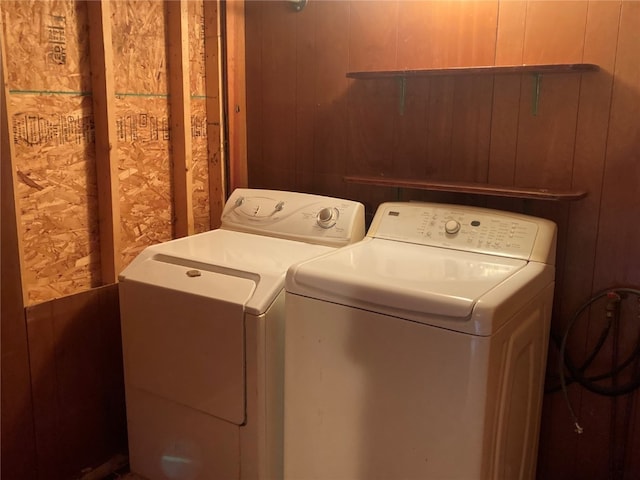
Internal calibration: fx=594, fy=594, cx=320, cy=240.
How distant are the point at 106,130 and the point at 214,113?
1.94 feet

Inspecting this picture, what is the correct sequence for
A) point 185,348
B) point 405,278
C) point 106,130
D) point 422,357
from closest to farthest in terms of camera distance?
1. point 422,357
2. point 405,278
3. point 185,348
4. point 106,130

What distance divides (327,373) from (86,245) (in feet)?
3.52

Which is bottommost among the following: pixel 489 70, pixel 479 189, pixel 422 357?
pixel 422 357

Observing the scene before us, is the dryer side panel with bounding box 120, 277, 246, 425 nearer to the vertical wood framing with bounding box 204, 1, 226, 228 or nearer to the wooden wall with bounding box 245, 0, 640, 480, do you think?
the vertical wood framing with bounding box 204, 1, 226, 228

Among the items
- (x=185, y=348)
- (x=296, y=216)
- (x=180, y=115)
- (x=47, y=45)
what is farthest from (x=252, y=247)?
(x=47, y=45)

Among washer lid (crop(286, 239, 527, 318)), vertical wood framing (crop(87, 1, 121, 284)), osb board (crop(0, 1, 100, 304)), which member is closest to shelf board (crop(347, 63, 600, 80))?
washer lid (crop(286, 239, 527, 318))

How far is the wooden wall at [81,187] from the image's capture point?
189cm

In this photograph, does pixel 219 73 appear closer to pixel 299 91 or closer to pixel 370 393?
pixel 299 91

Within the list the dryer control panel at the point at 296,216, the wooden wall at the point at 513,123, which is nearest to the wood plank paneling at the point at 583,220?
the wooden wall at the point at 513,123

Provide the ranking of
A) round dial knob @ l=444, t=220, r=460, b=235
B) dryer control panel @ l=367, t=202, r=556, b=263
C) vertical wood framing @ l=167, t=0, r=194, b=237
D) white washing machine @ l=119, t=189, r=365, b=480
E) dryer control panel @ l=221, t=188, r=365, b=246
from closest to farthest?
white washing machine @ l=119, t=189, r=365, b=480 → dryer control panel @ l=367, t=202, r=556, b=263 → round dial knob @ l=444, t=220, r=460, b=235 → dryer control panel @ l=221, t=188, r=365, b=246 → vertical wood framing @ l=167, t=0, r=194, b=237

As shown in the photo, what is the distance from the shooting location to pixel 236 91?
104 inches

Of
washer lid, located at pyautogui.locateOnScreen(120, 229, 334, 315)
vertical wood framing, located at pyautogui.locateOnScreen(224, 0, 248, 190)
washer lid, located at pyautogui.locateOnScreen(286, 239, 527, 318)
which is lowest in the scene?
washer lid, located at pyautogui.locateOnScreen(120, 229, 334, 315)

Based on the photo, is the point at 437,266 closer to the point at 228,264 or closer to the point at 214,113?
the point at 228,264

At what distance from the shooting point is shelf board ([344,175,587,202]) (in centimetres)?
188
